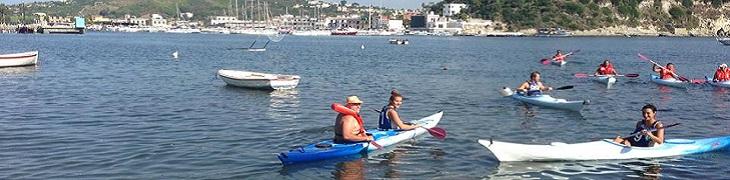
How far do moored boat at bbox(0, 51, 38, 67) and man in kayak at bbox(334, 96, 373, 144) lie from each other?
138 ft

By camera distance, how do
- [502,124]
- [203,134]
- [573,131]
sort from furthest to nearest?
[502,124], [573,131], [203,134]

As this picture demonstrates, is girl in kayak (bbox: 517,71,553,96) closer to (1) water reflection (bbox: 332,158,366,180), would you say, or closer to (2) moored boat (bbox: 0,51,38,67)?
(1) water reflection (bbox: 332,158,366,180)

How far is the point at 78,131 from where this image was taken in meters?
22.2

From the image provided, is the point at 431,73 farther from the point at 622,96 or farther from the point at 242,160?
the point at 242,160

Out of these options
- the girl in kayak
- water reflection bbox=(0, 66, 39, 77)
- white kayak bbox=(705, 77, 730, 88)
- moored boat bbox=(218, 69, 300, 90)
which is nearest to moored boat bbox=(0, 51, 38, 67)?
water reflection bbox=(0, 66, 39, 77)

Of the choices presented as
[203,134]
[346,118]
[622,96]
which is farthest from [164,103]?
[622,96]

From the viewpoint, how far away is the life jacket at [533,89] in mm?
29828

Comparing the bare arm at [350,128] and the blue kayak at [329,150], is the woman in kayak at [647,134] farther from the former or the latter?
the bare arm at [350,128]

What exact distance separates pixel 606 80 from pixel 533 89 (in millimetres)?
13093

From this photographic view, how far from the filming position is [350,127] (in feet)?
56.7

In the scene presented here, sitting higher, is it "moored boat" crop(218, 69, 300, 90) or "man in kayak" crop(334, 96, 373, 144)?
"man in kayak" crop(334, 96, 373, 144)

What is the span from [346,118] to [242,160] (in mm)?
3119

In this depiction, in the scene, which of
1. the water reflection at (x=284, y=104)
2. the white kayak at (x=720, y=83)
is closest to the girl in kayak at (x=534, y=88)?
the water reflection at (x=284, y=104)

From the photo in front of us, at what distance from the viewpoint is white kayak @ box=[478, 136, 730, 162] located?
56.1 ft
